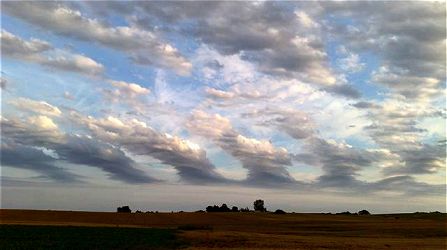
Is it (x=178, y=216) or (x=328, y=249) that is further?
(x=178, y=216)

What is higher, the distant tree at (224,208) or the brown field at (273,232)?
the distant tree at (224,208)

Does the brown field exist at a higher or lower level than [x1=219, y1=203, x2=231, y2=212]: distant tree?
lower

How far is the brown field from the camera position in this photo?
51750 mm

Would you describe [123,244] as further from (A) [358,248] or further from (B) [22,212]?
(B) [22,212]

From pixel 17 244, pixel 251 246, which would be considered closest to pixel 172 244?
pixel 251 246

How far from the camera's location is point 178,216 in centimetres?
13162

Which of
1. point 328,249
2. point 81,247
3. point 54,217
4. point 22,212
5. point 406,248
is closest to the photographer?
point 81,247

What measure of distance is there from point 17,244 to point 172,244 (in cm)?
1383

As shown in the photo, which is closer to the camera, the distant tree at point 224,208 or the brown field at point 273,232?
the brown field at point 273,232

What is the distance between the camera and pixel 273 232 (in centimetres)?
8419

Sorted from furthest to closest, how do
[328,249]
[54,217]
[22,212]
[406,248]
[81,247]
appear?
[22,212]
[54,217]
[406,248]
[328,249]
[81,247]

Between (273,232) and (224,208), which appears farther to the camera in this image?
(224,208)

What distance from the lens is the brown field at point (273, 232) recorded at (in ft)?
170

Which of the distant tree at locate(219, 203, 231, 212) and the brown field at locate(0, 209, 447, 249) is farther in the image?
the distant tree at locate(219, 203, 231, 212)
